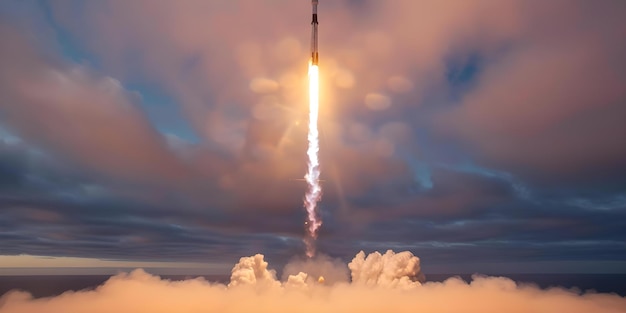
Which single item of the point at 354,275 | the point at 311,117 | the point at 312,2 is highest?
the point at 312,2

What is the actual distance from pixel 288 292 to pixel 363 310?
1282 inches

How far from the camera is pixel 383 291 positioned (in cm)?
16388

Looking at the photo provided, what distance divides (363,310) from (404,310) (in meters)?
15.6

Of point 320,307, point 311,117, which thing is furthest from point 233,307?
point 311,117

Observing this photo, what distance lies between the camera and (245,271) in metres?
146

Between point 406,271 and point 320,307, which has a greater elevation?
point 406,271

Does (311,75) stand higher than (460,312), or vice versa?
(311,75)

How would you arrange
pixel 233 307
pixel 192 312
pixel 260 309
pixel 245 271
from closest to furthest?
pixel 245 271
pixel 260 309
pixel 233 307
pixel 192 312

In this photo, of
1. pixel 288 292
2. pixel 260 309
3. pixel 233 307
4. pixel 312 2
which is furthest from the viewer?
pixel 233 307

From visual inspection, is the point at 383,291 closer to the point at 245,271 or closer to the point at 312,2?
the point at 245,271

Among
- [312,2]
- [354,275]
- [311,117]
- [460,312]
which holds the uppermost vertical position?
[312,2]

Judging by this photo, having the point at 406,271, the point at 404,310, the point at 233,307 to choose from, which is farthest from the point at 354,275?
the point at 233,307

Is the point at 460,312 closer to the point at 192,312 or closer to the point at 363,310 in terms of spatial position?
the point at 363,310

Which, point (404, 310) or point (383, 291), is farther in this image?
point (404, 310)
